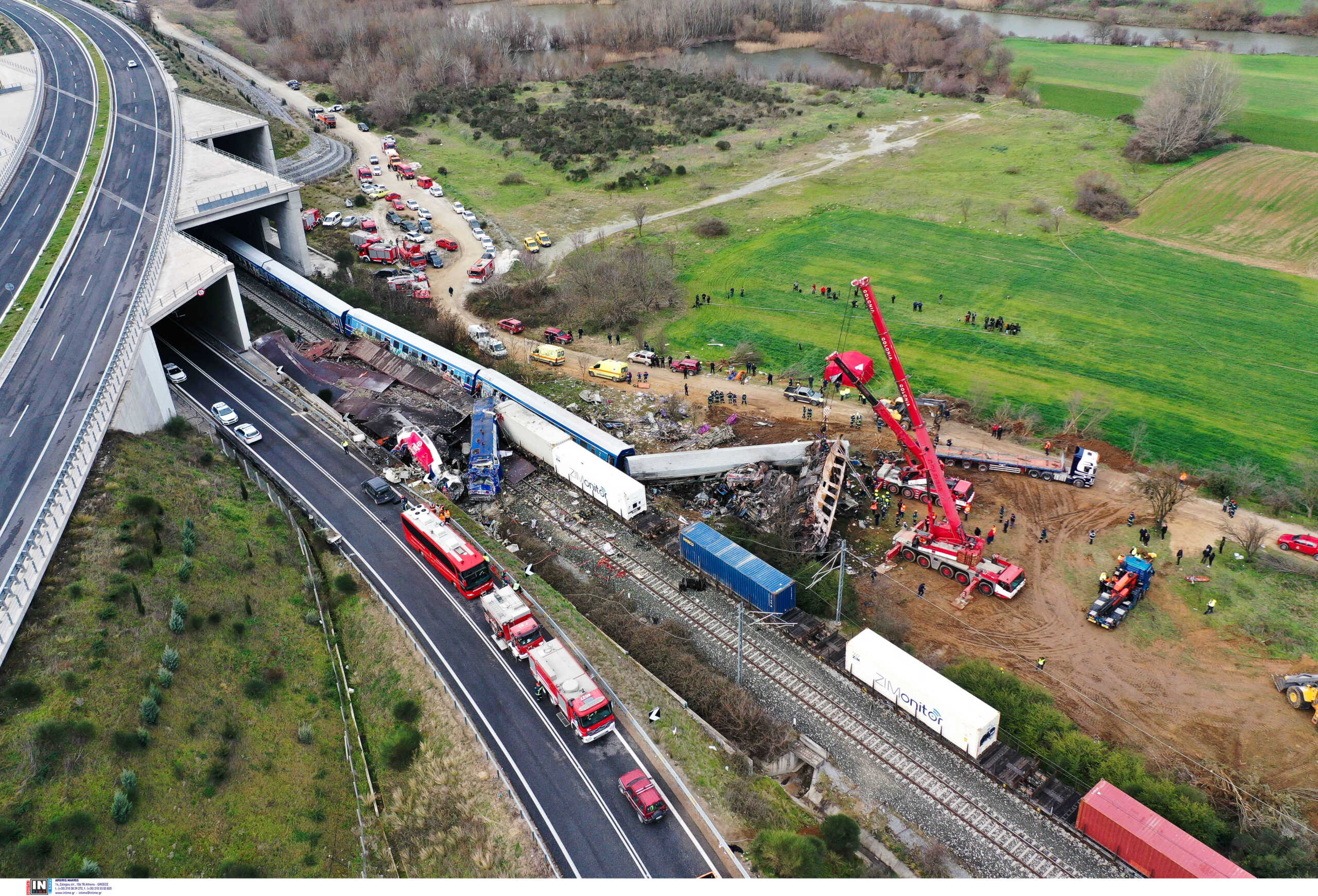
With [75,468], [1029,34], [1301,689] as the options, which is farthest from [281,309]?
[1029,34]

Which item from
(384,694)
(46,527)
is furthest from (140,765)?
(46,527)

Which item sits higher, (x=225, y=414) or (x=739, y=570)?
(x=225, y=414)

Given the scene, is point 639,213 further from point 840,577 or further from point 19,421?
point 840,577

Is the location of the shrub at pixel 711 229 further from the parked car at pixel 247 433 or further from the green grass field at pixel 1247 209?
the parked car at pixel 247 433

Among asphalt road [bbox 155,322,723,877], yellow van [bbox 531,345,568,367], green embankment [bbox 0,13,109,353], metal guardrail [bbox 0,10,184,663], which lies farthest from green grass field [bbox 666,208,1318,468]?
green embankment [bbox 0,13,109,353]

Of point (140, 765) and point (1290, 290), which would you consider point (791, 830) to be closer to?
point (140, 765)

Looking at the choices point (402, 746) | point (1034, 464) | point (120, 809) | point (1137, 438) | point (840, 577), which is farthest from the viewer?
point (1137, 438)

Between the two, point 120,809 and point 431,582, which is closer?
point 120,809
